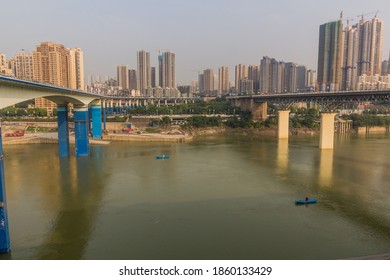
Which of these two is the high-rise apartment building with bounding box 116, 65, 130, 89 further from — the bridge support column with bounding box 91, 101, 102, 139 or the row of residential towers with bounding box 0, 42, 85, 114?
the bridge support column with bounding box 91, 101, 102, 139

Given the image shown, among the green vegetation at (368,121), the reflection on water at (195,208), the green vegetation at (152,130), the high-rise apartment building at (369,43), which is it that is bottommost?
the reflection on water at (195,208)

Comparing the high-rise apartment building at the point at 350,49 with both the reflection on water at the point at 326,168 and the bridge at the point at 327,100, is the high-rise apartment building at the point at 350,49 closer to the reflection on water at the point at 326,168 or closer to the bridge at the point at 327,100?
the bridge at the point at 327,100

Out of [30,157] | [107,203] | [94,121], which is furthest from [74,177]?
[94,121]

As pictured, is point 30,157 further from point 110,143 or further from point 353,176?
point 353,176

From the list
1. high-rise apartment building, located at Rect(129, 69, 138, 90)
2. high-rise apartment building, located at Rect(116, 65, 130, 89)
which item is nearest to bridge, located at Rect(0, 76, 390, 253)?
high-rise apartment building, located at Rect(116, 65, 130, 89)

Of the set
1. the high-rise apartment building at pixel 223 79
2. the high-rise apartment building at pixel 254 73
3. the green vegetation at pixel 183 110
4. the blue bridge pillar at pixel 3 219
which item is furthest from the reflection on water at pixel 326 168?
the high-rise apartment building at pixel 223 79

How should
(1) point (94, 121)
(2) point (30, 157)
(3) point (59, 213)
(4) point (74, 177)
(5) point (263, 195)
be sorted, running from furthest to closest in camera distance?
(1) point (94, 121) < (2) point (30, 157) < (4) point (74, 177) < (5) point (263, 195) < (3) point (59, 213)
